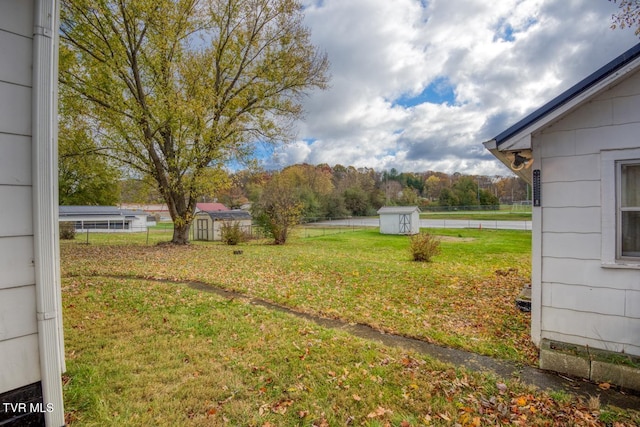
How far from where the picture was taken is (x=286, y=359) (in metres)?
3.58

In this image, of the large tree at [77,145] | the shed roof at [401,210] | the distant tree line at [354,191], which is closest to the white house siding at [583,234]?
the large tree at [77,145]

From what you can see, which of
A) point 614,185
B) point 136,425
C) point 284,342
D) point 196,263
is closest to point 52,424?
point 136,425

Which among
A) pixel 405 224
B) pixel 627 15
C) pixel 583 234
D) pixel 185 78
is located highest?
pixel 185 78

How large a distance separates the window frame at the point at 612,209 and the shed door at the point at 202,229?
1055 inches

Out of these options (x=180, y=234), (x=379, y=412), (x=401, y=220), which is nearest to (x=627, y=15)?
(x=379, y=412)

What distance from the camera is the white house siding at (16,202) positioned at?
177 cm

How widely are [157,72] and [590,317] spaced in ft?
51.4

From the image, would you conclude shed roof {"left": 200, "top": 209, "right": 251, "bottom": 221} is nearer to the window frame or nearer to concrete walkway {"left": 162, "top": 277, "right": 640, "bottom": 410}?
concrete walkway {"left": 162, "top": 277, "right": 640, "bottom": 410}

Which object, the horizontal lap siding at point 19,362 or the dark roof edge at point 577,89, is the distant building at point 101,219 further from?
the dark roof edge at point 577,89

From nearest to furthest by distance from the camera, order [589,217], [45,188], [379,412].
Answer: [45,188] < [379,412] < [589,217]

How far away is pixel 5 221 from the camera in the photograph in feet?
5.79

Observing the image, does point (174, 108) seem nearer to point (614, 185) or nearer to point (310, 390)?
point (310, 390)

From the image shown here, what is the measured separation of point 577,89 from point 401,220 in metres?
25.0

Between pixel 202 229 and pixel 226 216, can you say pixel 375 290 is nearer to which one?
pixel 226 216
